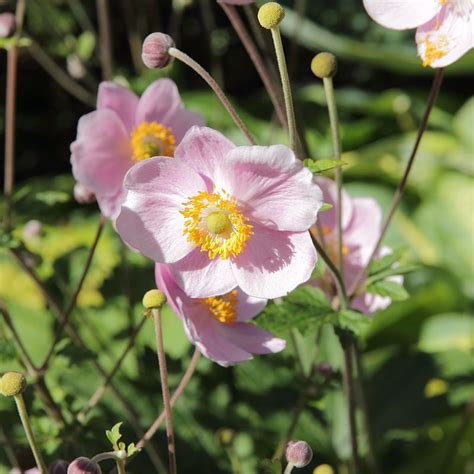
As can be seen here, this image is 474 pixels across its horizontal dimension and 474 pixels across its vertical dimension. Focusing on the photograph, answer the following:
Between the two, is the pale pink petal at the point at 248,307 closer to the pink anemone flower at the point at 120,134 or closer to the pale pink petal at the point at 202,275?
the pale pink petal at the point at 202,275

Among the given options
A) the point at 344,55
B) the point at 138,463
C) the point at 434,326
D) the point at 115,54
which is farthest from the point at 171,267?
the point at 115,54

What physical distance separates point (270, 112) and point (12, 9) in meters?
0.91

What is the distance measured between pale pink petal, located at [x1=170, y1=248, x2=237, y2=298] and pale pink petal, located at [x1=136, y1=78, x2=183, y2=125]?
0.26 m

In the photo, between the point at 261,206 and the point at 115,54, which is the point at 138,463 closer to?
the point at 261,206

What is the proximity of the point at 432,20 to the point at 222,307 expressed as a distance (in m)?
0.47

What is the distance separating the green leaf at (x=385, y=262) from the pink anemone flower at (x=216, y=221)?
0.62 feet

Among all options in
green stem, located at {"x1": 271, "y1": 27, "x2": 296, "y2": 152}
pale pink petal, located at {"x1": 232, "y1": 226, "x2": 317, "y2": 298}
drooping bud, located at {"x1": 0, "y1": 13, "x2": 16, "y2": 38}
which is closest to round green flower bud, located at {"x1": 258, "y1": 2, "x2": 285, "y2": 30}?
green stem, located at {"x1": 271, "y1": 27, "x2": 296, "y2": 152}

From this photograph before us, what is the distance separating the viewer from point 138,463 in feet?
4.57

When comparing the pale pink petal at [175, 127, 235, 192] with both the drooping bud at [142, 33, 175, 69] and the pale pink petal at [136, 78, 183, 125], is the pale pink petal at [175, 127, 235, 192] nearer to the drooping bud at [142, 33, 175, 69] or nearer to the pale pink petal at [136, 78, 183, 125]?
the drooping bud at [142, 33, 175, 69]

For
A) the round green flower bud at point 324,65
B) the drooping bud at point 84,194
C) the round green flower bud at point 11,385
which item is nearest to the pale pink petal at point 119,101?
the drooping bud at point 84,194

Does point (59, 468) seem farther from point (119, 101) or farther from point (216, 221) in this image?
point (119, 101)

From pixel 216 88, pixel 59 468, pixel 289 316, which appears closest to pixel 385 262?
pixel 289 316

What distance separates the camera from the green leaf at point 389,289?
3.44 ft

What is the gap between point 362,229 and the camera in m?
1.32
